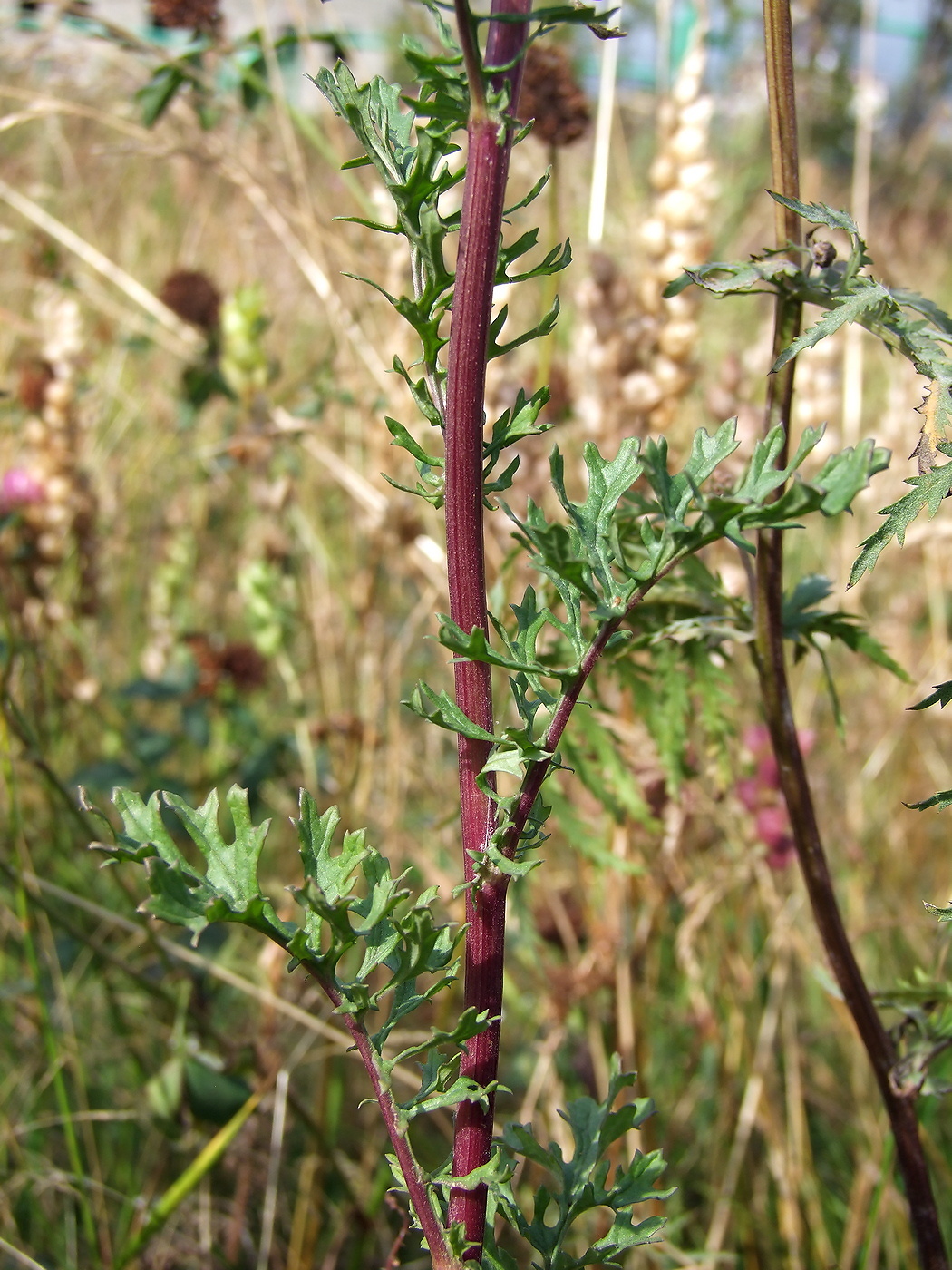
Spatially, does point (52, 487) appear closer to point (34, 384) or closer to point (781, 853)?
point (34, 384)

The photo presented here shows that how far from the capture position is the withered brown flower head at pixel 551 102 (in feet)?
3.76

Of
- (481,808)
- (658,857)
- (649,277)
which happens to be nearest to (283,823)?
(658,857)

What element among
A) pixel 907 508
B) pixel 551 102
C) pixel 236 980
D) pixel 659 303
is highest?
pixel 551 102

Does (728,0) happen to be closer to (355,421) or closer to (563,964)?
(355,421)

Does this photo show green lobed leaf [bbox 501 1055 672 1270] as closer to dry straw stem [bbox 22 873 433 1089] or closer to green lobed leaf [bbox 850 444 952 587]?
green lobed leaf [bbox 850 444 952 587]

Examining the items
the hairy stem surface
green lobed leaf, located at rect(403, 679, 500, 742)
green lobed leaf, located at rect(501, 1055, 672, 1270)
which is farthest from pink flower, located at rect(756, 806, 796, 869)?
green lobed leaf, located at rect(403, 679, 500, 742)

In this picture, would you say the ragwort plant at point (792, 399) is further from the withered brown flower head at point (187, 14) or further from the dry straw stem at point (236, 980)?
the withered brown flower head at point (187, 14)

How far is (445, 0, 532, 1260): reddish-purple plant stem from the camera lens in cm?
42

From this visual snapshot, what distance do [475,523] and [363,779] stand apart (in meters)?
0.92

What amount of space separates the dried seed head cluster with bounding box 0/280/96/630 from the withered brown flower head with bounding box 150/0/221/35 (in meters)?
0.54

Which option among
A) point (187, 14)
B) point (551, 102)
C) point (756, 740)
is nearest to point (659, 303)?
point (551, 102)

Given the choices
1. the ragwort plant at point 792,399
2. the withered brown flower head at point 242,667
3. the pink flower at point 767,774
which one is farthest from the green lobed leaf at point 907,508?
the withered brown flower head at point 242,667

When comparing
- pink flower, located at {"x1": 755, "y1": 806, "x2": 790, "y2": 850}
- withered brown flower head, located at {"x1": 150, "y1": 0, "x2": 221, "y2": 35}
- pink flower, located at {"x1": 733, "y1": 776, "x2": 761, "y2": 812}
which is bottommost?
pink flower, located at {"x1": 755, "y1": 806, "x2": 790, "y2": 850}

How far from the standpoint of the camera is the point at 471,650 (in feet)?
1.36
